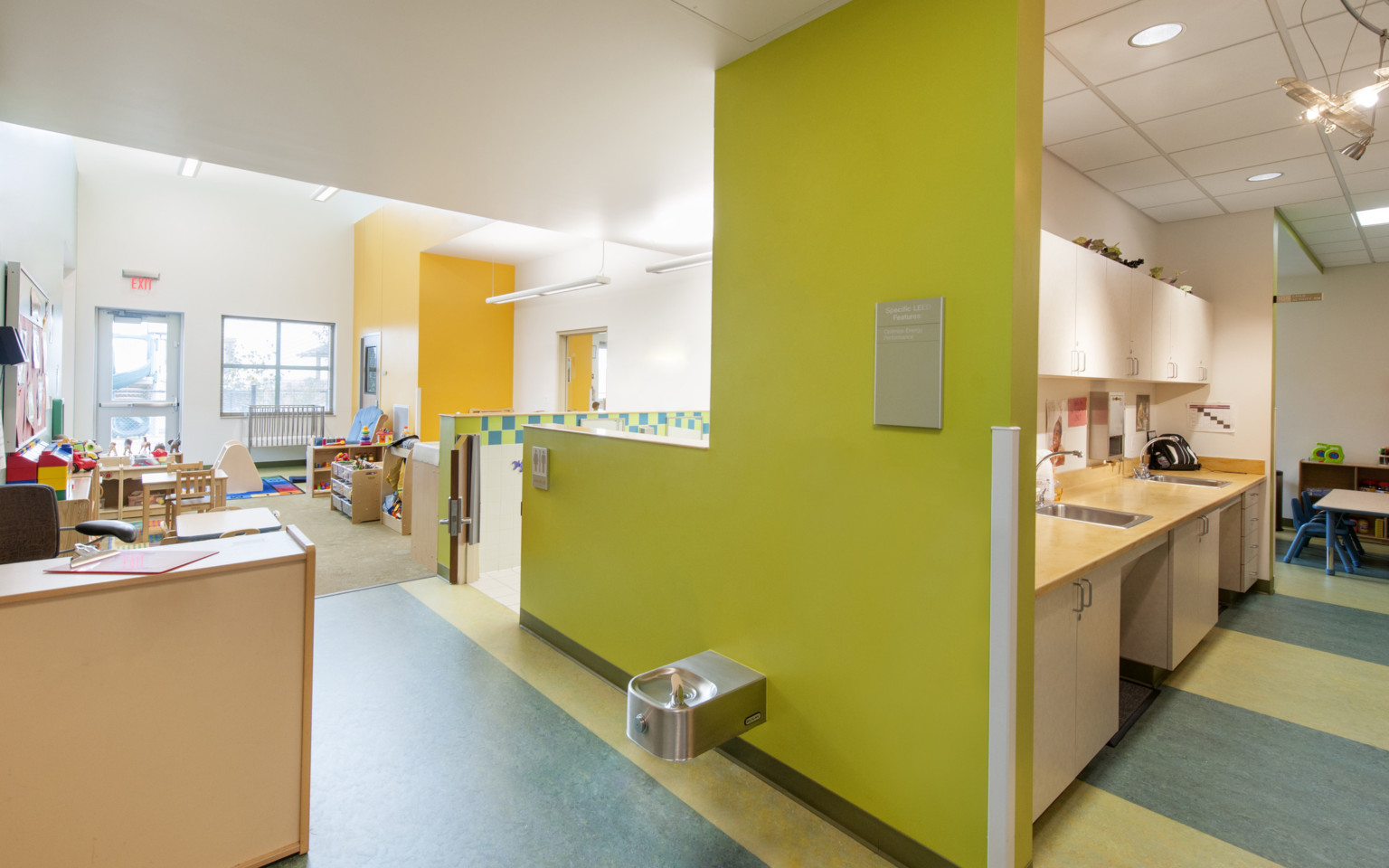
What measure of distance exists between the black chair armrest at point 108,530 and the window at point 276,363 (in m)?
8.69

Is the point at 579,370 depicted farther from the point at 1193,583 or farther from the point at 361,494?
the point at 1193,583

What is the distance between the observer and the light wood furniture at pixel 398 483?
639 cm

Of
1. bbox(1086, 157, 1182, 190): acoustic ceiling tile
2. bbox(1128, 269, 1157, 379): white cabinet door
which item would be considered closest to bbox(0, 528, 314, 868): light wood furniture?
bbox(1128, 269, 1157, 379): white cabinet door

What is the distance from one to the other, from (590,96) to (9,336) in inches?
134

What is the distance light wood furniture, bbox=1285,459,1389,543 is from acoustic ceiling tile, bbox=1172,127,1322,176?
4.68 metres

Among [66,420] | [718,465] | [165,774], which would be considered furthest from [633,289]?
[66,420]

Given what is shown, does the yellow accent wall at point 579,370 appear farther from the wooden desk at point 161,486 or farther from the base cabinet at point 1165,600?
the base cabinet at point 1165,600

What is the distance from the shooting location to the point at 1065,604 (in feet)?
7.00

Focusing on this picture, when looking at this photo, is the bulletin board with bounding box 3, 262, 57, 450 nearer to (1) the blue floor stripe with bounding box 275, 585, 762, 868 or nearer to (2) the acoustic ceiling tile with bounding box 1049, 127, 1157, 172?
(1) the blue floor stripe with bounding box 275, 585, 762, 868

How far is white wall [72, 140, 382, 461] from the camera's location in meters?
8.70

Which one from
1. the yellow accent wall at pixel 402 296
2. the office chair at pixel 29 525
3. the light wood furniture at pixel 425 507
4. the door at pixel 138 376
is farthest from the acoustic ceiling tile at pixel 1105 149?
the door at pixel 138 376

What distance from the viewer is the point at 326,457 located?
8.59 m

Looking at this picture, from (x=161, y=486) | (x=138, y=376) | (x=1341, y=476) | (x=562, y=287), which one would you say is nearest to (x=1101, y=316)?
(x=562, y=287)

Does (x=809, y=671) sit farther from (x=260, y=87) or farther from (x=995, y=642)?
(x=260, y=87)
